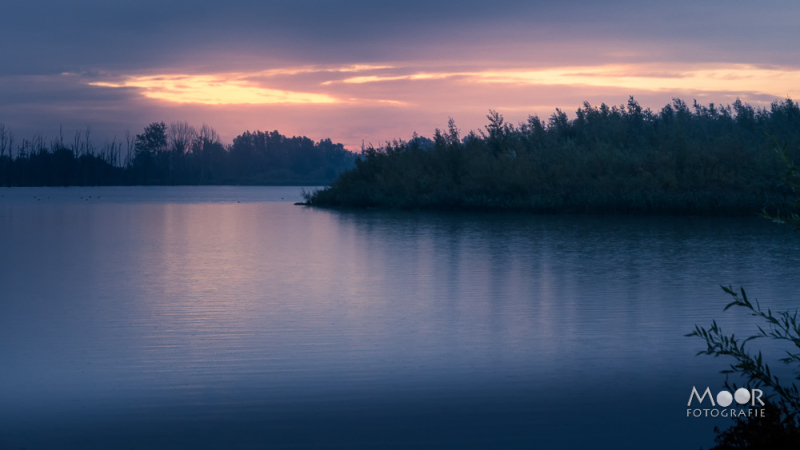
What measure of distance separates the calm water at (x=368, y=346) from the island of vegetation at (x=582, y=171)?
1515cm

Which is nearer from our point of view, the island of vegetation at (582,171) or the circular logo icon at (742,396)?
the circular logo icon at (742,396)

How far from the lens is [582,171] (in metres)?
36.3

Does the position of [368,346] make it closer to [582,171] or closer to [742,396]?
[742,396]

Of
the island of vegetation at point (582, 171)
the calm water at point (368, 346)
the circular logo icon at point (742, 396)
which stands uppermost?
the island of vegetation at point (582, 171)

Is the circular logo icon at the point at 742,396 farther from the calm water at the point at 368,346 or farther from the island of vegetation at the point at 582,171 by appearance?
the island of vegetation at the point at 582,171

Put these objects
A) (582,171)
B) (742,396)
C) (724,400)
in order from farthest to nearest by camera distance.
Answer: (582,171) → (724,400) → (742,396)

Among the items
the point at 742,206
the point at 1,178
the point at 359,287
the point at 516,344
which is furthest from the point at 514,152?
the point at 1,178

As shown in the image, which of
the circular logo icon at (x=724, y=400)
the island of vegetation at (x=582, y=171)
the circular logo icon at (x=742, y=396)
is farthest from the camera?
the island of vegetation at (x=582, y=171)

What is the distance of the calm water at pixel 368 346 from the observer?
4871 millimetres

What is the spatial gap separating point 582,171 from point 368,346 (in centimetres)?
3062

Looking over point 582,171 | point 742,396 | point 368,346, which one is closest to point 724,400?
point 742,396

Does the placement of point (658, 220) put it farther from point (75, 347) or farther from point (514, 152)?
point (75, 347)

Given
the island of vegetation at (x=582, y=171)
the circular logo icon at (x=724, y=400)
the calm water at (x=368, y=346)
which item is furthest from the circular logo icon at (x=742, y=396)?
the island of vegetation at (x=582, y=171)

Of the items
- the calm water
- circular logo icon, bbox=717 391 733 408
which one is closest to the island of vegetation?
the calm water
